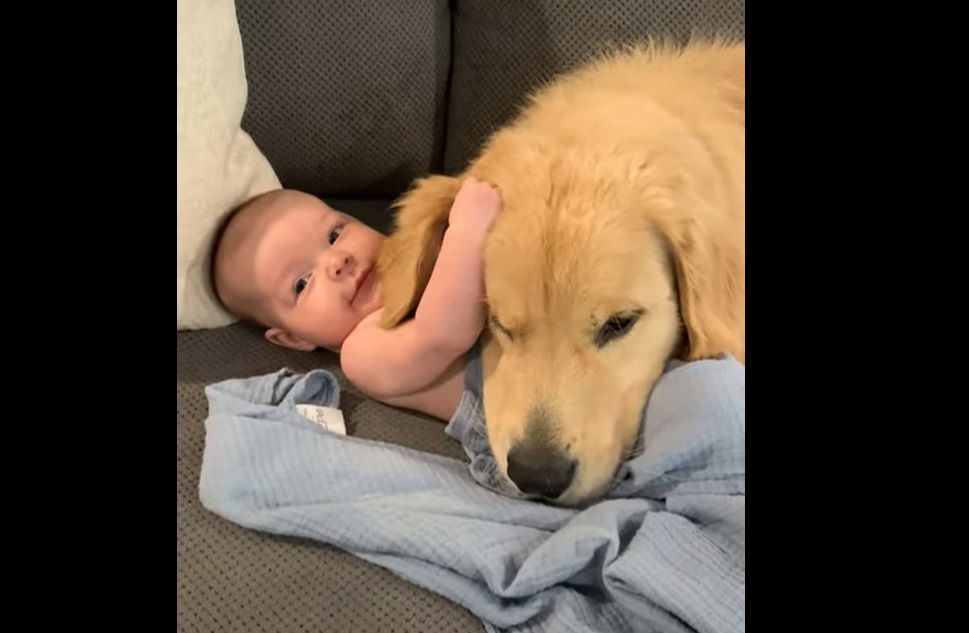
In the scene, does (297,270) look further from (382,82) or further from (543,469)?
(543,469)

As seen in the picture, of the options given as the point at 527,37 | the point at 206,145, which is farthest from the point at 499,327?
the point at 527,37

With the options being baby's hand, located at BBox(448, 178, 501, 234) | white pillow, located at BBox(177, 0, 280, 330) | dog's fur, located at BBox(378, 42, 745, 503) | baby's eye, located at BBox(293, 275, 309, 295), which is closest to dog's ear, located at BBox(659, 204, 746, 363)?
dog's fur, located at BBox(378, 42, 745, 503)

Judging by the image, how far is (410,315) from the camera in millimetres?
1582

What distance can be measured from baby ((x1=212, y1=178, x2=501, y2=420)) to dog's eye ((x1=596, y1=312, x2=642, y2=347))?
228 millimetres

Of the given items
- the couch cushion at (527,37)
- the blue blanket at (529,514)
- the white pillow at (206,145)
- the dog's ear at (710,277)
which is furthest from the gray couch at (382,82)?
the dog's ear at (710,277)

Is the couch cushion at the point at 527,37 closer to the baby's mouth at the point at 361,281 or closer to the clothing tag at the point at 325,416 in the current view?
the baby's mouth at the point at 361,281

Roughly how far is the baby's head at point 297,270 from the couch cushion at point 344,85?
0.92 ft

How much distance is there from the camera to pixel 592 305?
4.19ft

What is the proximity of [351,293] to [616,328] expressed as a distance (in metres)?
0.67

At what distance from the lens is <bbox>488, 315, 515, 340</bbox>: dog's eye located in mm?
1387

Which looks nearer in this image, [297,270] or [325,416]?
[325,416]
